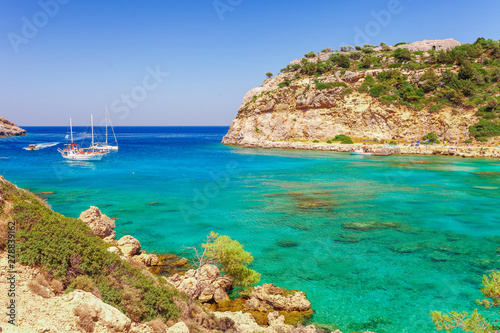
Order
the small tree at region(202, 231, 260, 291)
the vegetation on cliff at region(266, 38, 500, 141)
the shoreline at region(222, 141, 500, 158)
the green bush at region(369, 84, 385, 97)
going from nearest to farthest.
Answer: the small tree at region(202, 231, 260, 291), the shoreline at region(222, 141, 500, 158), the vegetation on cliff at region(266, 38, 500, 141), the green bush at region(369, 84, 385, 97)

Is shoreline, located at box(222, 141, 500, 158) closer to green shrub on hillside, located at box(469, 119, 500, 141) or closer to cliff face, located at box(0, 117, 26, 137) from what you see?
green shrub on hillside, located at box(469, 119, 500, 141)

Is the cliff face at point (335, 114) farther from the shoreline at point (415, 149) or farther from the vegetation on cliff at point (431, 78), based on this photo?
the shoreline at point (415, 149)

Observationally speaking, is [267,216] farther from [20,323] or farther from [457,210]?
[20,323]

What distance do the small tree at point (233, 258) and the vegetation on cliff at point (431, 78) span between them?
209ft

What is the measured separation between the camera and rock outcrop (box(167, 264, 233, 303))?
1253 cm

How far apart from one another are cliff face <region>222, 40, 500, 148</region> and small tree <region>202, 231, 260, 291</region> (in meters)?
65.5

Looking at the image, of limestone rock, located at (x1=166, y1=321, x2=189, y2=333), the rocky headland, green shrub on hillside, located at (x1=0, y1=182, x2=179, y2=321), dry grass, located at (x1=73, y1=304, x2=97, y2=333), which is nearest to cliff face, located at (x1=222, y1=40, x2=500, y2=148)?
the rocky headland

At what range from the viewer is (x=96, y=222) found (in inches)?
667

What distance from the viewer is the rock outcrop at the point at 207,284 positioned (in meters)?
12.5

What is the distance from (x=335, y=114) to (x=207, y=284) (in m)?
69.7

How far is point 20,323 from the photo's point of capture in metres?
6.12

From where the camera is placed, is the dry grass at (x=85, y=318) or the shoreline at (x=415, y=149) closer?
the dry grass at (x=85, y=318)

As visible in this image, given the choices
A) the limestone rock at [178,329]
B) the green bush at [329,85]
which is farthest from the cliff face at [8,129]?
the limestone rock at [178,329]

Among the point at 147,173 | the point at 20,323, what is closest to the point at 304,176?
the point at 147,173
